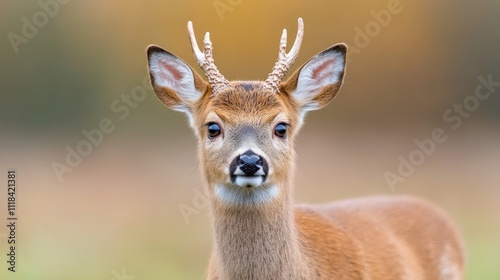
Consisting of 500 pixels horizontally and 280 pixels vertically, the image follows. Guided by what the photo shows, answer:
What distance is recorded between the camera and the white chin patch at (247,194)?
21.6 ft

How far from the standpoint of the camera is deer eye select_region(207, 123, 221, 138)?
6.78 metres

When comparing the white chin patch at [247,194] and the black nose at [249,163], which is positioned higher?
the black nose at [249,163]

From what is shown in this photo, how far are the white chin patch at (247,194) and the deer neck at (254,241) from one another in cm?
4

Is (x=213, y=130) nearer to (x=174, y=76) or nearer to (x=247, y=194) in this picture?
(x=247, y=194)

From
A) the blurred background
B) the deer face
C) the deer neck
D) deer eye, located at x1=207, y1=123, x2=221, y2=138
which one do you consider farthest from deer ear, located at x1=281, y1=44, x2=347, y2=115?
the blurred background

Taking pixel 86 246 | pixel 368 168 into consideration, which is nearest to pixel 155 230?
pixel 86 246

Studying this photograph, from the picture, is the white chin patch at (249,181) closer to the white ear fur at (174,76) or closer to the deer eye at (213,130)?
the deer eye at (213,130)

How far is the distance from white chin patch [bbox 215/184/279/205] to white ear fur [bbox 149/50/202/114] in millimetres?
885

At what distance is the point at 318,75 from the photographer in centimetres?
730

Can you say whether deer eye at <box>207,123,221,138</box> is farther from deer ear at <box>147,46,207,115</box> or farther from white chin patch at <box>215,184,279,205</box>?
deer ear at <box>147,46,207,115</box>

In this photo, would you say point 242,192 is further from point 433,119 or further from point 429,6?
point 429,6

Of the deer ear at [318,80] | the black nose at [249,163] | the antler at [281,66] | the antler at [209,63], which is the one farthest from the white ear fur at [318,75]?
the black nose at [249,163]

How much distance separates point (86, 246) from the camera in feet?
41.2

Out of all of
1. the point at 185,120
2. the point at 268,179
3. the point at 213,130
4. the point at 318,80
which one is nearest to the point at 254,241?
the point at 268,179
